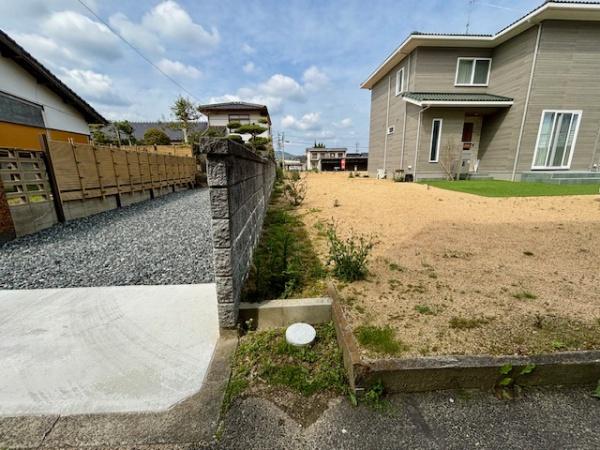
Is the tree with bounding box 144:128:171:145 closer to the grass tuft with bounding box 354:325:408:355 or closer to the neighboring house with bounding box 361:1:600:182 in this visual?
the neighboring house with bounding box 361:1:600:182

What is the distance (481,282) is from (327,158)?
133ft

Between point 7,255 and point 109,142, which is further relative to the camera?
point 109,142

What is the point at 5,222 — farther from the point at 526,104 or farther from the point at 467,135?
the point at 467,135

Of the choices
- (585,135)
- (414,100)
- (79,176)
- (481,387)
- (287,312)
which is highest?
(414,100)

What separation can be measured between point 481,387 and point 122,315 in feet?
8.75

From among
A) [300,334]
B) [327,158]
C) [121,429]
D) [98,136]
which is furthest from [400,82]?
[327,158]

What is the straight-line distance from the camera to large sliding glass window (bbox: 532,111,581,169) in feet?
Answer: 34.4

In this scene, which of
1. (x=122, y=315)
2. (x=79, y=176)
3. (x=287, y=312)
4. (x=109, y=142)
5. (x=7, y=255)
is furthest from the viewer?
(x=109, y=142)

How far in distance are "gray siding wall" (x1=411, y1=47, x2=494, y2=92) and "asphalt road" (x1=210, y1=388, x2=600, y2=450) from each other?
13771 millimetres

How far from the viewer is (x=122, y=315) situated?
2.11 metres

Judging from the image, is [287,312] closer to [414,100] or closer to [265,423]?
[265,423]

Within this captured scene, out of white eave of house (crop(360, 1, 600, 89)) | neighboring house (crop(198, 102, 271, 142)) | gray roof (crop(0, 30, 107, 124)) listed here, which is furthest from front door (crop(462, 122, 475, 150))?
neighboring house (crop(198, 102, 271, 142))

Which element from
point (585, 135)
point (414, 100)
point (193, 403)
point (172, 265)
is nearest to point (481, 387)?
point (193, 403)

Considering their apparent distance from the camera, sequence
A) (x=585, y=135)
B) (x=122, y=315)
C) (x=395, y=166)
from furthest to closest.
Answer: (x=395, y=166), (x=585, y=135), (x=122, y=315)
